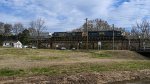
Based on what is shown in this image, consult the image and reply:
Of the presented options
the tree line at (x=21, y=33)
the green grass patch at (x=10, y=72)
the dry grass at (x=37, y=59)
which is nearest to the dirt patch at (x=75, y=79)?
the green grass patch at (x=10, y=72)

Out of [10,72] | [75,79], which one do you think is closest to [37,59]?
[10,72]

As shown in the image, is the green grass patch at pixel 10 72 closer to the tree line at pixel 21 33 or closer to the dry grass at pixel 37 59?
the dry grass at pixel 37 59

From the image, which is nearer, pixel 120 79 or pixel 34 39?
pixel 120 79

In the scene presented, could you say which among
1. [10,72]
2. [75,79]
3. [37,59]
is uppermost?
[37,59]

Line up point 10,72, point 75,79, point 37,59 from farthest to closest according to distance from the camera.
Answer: point 37,59
point 10,72
point 75,79

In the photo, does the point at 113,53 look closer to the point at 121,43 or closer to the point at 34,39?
the point at 121,43

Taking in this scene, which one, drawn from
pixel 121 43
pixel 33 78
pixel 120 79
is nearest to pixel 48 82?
pixel 33 78

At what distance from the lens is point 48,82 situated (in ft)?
91.6

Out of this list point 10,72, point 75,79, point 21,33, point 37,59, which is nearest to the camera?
point 75,79

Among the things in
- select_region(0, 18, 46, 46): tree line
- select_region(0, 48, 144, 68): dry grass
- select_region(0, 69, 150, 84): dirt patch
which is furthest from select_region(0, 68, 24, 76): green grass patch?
select_region(0, 18, 46, 46): tree line

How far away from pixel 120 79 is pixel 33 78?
11.2 meters

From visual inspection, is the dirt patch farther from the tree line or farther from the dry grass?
the tree line

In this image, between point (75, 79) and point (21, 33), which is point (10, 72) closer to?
point (75, 79)

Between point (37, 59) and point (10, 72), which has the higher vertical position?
point (37, 59)
